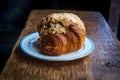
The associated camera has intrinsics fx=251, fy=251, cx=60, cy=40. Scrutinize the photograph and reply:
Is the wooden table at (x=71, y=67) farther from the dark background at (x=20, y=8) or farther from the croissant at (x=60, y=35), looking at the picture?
the dark background at (x=20, y=8)

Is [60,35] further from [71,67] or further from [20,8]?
[20,8]

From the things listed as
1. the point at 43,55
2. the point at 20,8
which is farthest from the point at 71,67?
the point at 20,8

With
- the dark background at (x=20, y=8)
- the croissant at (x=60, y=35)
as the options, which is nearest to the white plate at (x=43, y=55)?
the croissant at (x=60, y=35)

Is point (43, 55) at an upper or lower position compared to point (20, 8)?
upper

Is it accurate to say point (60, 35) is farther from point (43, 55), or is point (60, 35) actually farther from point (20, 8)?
point (20, 8)

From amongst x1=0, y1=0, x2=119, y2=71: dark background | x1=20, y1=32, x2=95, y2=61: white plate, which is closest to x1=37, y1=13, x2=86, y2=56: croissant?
x1=20, y1=32, x2=95, y2=61: white plate

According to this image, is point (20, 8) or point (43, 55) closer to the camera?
point (43, 55)

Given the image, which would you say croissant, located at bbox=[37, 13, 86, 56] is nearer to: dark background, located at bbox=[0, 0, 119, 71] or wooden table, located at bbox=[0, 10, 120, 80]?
wooden table, located at bbox=[0, 10, 120, 80]

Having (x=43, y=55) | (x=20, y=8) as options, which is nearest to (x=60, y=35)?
(x=43, y=55)
